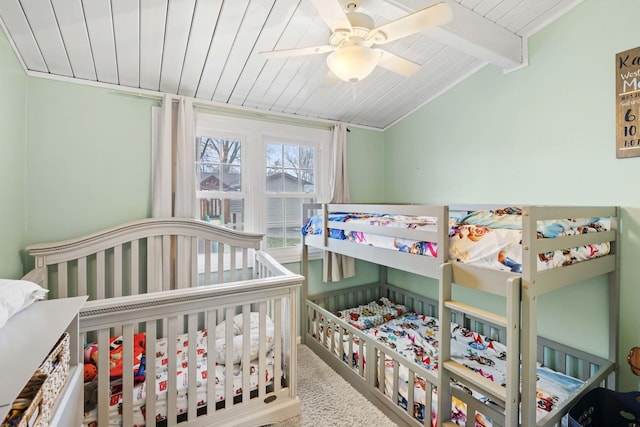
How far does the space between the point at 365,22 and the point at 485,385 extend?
183cm

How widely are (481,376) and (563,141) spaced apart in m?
1.74

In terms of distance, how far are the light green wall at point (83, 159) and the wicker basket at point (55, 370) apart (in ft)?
4.40

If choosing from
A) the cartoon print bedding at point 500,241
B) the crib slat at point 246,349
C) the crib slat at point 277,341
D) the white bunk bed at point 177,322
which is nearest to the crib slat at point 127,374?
the white bunk bed at point 177,322

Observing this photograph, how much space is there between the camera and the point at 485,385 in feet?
4.41

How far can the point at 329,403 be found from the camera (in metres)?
2.00

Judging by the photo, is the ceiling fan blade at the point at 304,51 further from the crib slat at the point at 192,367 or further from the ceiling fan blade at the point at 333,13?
the crib slat at the point at 192,367

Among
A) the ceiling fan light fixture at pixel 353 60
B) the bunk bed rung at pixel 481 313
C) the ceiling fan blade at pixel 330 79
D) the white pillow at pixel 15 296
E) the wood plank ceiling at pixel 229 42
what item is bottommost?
the bunk bed rung at pixel 481 313

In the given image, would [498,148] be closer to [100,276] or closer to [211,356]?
[211,356]

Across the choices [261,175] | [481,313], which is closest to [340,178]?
[261,175]

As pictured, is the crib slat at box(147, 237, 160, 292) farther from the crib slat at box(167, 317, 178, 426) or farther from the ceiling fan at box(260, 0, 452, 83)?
the ceiling fan at box(260, 0, 452, 83)

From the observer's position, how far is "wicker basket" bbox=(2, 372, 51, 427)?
724 mm

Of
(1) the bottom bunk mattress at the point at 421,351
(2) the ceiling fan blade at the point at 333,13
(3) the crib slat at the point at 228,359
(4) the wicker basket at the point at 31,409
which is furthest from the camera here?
(1) the bottom bunk mattress at the point at 421,351

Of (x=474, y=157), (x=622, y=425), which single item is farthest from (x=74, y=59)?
(x=622, y=425)

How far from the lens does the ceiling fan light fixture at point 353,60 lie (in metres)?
1.41
